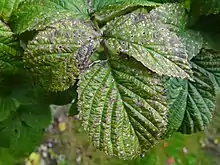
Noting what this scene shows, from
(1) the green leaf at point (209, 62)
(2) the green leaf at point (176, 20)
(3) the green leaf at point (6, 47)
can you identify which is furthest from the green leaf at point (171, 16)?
(3) the green leaf at point (6, 47)

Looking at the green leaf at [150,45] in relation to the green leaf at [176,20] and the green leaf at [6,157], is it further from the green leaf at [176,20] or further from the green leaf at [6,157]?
the green leaf at [6,157]

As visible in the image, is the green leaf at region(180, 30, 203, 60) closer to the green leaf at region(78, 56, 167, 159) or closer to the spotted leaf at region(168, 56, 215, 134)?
the spotted leaf at region(168, 56, 215, 134)

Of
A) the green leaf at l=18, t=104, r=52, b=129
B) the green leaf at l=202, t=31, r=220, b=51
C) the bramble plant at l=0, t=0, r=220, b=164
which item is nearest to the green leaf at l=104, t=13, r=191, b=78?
the bramble plant at l=0, t=0, r=220, b=164

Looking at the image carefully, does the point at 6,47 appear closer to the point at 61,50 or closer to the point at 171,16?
the point at 61,50

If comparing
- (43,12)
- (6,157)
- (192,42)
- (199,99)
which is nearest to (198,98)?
(199,99)

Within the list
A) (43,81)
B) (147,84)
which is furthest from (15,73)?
(147,84)
